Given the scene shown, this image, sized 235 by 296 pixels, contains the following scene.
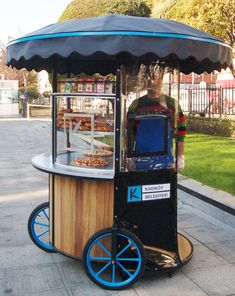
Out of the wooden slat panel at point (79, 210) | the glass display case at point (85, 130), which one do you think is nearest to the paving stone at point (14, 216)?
the wooden slat panel at point (79, 210)

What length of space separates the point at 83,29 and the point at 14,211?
151 inches

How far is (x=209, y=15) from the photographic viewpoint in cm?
1188

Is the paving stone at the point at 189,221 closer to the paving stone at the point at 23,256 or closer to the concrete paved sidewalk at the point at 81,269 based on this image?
the concrete paved sidewalk at the point at 81,269

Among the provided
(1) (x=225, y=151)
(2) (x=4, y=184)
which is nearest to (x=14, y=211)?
(2) (x=4, y=184)

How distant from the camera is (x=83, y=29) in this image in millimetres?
3367

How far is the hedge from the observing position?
14.0m

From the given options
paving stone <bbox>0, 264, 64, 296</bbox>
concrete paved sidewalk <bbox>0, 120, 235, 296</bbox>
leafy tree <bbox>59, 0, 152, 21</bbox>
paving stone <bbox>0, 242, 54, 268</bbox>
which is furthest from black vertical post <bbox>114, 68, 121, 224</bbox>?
leafy tree <bbox>59, 0, 152, 21</bbox>

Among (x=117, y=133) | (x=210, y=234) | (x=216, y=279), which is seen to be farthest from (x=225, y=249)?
(x=117, y=133)

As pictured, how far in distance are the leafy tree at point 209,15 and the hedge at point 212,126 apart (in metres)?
2.68

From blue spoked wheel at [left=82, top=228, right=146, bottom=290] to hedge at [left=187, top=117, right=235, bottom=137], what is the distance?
10682mm

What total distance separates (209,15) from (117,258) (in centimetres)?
958

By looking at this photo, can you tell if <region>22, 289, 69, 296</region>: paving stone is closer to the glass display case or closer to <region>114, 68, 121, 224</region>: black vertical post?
<region>114, 68, 121, 224</region>: black vertical post

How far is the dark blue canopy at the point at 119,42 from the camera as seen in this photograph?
3.29 meters

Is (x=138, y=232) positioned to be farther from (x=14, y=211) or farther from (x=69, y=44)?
(x=14, y=211)
